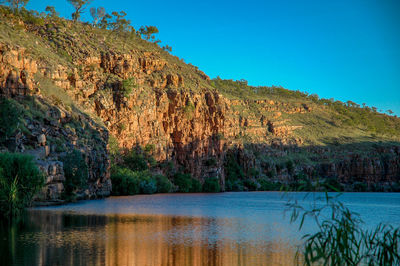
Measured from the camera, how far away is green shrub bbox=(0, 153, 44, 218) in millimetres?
31447

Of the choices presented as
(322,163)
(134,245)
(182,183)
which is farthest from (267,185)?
(134,245)

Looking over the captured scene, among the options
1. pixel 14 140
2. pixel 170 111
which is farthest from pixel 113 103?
pixel 14 140

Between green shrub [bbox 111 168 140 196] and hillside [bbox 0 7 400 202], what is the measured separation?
410 centimetres

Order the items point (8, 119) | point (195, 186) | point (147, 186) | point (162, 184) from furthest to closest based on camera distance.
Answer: point (195, 186)
point (162, 184)
point (147, 186)
point (8, 119)

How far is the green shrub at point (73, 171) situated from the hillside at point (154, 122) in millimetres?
848

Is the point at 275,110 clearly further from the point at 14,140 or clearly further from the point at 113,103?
the point at 14,140

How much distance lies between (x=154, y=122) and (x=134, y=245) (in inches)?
2723

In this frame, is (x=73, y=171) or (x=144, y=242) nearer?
(x=144, y=242)

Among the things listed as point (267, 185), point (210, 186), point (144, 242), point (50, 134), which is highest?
point (50, 134)

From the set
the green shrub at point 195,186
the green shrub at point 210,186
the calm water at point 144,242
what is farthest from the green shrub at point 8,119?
the green shrub at point 210,186

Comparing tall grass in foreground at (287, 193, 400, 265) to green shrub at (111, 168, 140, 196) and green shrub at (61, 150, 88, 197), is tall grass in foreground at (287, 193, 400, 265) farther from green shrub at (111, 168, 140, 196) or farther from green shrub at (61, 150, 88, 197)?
green shrub at (111, 168, 140, 196)

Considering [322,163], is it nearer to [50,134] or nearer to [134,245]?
[50,134]

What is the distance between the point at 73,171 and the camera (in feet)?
179

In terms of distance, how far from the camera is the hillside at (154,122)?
59.2m
